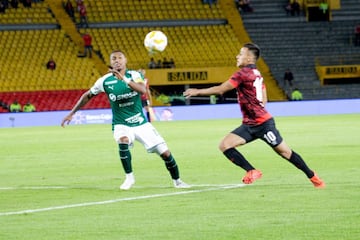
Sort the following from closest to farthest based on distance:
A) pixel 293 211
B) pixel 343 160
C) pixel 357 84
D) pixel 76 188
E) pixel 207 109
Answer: pixel 293 211 → pixel 76 188 → pixel 343 160 → pixel 207 109 → pixel 357 84

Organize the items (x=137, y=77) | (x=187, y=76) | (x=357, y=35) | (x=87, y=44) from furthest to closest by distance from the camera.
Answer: (x=357, y=35) → (x=187, y=76) → (x=87, y=44) → (x=137, y=77)

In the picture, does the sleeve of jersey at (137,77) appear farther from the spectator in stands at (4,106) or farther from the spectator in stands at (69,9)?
the spectator in stands at (69,9)

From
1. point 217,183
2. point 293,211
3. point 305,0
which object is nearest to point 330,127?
point 217,183

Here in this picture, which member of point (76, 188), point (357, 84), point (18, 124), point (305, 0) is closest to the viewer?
point (76, 188)

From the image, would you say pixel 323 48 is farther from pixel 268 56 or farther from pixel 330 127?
pixel 330 127

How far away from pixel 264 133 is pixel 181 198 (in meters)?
Answer: 1.72

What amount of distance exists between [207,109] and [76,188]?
3360cm

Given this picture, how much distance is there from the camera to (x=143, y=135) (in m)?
14.8

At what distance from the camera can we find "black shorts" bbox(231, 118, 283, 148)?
14.0 metres

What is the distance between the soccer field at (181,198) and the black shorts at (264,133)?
0.67m

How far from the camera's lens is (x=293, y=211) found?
1119 cm

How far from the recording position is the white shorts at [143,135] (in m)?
14.8

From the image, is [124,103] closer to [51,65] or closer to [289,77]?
[51,65]

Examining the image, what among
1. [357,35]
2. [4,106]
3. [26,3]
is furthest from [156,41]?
[357,35]
